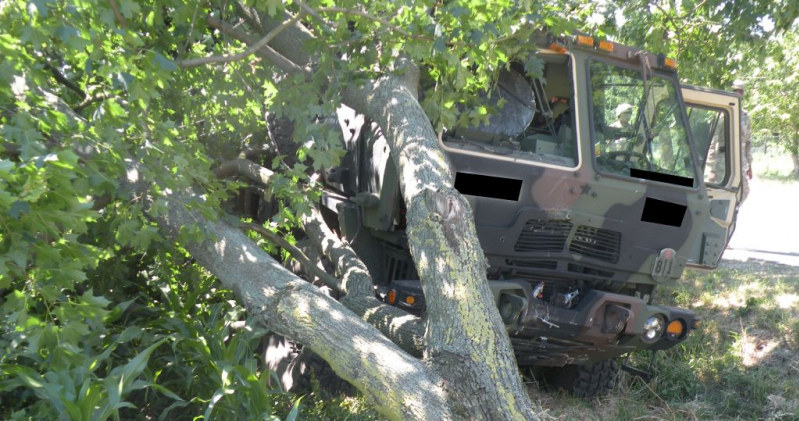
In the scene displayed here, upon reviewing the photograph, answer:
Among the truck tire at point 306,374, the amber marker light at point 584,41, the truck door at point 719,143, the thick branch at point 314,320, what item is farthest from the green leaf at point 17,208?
the truck door at point 719,143

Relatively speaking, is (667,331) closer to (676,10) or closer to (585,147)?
(585,147)

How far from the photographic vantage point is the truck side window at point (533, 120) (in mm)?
5344

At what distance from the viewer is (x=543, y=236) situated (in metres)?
5.29

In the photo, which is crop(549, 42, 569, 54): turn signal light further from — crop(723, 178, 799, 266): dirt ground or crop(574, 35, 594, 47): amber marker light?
crop(723, 178, 799, 266): dirt ground

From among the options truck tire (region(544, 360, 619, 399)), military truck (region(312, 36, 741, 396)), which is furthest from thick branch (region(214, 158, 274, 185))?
truck tire (region(544, 360, 619, 399))

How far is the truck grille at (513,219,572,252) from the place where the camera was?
524 cm

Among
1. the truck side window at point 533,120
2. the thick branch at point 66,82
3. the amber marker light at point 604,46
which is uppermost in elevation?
the amber marker light at point 604,46

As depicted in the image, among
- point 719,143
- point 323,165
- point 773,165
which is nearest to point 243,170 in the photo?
point 323,165

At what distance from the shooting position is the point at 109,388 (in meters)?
3.71

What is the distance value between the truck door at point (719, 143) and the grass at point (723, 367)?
3.52ft

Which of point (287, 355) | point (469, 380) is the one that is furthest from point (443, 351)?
point (287, 355)

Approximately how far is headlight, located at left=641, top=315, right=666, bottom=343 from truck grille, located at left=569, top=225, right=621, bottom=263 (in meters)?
0.43

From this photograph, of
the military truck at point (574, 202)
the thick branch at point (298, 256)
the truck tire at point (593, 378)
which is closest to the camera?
the military truck at point (574, 202)

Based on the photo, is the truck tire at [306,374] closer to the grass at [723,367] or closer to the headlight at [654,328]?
the grass at [723,367]
